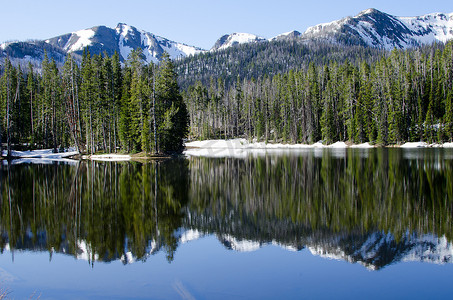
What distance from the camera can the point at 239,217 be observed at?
14078 millimetres

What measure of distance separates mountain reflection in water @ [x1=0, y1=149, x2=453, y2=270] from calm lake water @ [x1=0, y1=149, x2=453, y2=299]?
52 mm

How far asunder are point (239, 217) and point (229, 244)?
10.0 ft

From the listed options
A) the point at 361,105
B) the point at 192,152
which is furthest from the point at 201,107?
the point at 361,105

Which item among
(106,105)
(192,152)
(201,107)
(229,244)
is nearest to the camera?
(229,244)

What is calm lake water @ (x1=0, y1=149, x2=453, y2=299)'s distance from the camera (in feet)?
25.6

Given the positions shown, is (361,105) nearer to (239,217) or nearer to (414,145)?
(414,145)

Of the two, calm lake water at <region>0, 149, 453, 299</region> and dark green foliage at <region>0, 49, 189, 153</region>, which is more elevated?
dark green foliage at <region>0, 49, 189, 153</region>

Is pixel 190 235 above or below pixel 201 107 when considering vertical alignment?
below

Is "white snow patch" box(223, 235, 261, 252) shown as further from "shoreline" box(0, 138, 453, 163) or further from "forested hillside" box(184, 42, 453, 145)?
"forested hillside" box(184, 42, 453, 145)

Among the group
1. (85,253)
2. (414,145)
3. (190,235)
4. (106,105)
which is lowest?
(190,235)

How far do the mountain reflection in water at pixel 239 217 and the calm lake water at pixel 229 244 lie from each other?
52 millimetres

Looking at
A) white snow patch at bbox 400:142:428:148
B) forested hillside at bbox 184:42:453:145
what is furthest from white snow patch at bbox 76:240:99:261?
forested hillside at bbox 184:42:453:145

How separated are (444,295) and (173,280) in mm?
5736

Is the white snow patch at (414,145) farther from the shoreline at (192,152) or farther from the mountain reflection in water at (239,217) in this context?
the mountain reflection in water at (239,217)
